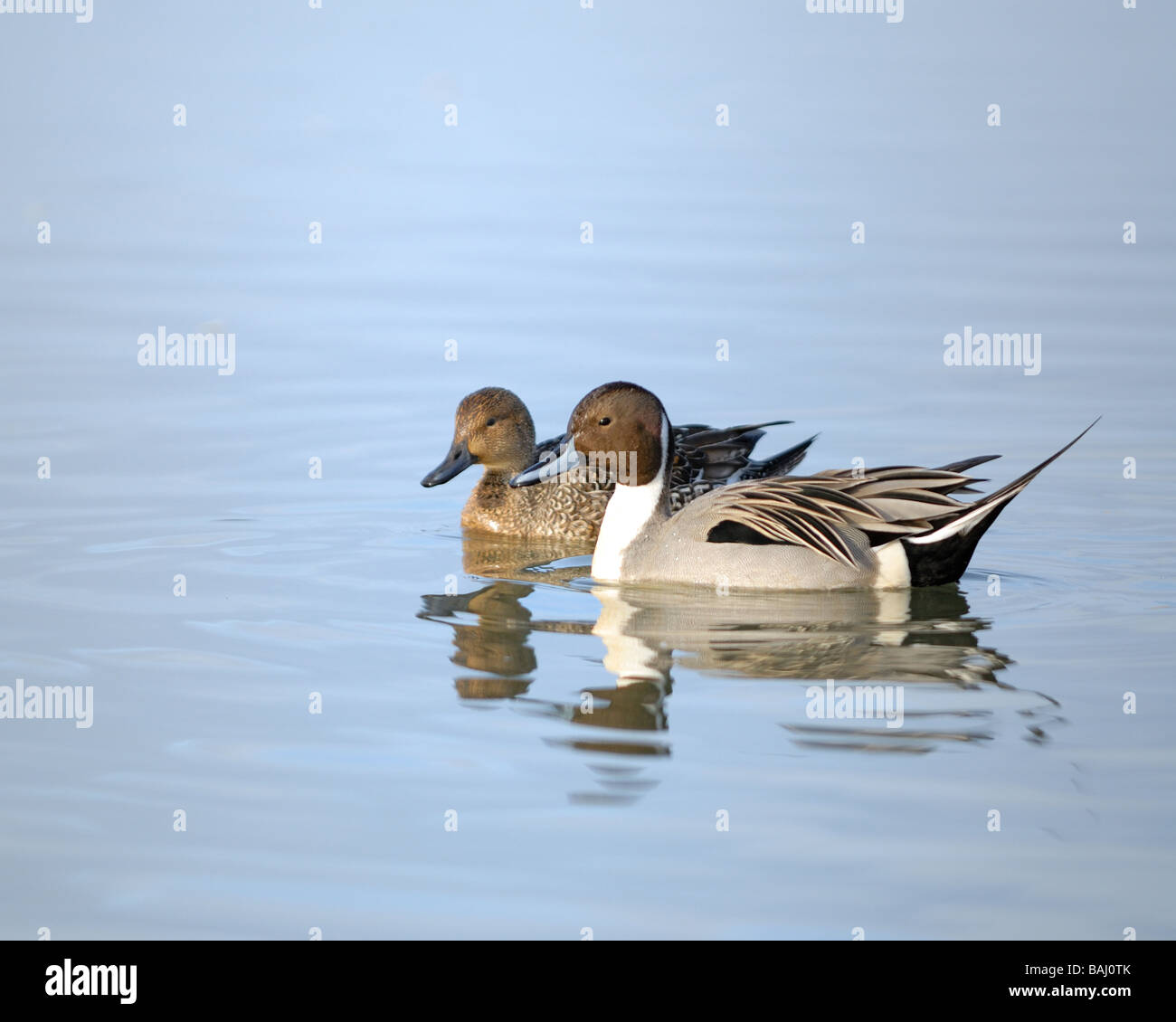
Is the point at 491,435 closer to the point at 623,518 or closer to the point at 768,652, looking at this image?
the point at 623,518

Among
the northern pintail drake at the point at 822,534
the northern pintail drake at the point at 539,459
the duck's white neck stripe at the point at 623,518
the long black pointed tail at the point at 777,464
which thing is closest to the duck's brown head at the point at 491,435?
the northern pintail drake at the point at 539,459

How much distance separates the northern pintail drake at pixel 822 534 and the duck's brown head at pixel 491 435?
71.2 inches

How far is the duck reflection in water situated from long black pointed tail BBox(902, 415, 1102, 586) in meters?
0.11

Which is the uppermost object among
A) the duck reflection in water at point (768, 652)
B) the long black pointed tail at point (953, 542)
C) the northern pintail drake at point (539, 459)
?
the northern pintail drake at point (539, 459)

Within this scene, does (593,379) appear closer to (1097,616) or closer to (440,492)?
(440,492)

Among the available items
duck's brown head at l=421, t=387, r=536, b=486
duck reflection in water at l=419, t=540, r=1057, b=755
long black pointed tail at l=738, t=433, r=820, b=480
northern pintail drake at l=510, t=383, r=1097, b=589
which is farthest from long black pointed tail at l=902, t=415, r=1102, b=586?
duck's brown head at l=421, t=387, r=536, b=486

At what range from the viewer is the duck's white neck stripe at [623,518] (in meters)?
8.84

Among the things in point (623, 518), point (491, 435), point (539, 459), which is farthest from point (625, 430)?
point (491, 435)

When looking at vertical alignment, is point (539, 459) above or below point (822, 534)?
above

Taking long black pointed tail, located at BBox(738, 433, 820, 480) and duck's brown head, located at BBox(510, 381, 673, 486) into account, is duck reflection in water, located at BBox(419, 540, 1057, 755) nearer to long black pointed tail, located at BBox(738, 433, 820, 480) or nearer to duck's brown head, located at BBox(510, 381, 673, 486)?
duck's brown head, located at BBox(510, 381, 673, 486)

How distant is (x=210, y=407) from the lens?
12.3 m

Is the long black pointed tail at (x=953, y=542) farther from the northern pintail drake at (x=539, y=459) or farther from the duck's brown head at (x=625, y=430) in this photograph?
the northern pintail drake at (x=539, y=459)

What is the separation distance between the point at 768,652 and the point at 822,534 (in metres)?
1.05

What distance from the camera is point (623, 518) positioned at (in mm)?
8930
